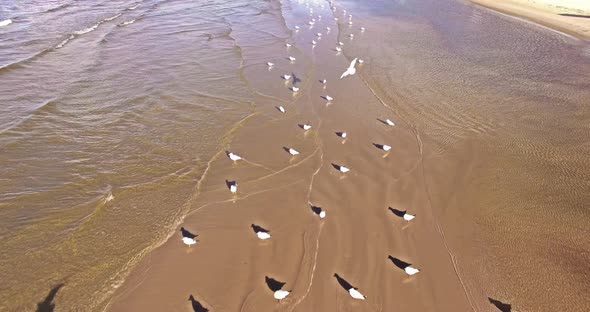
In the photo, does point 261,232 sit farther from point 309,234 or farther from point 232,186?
point 232,186

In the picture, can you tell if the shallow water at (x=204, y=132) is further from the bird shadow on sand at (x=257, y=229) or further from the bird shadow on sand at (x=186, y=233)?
the bird shadow on sand at (x=257, y=229)

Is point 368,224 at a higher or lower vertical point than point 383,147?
lower

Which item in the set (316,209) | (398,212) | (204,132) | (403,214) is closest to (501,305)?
(403,214)

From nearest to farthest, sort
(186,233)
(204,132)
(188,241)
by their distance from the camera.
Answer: (188,241) → (186,233) → (204,132)

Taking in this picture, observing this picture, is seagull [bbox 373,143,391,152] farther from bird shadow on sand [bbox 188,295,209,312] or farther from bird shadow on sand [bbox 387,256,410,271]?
bird shadow on sand [bbox 188,295,209,312]

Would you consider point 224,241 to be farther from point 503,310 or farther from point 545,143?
point 545,143

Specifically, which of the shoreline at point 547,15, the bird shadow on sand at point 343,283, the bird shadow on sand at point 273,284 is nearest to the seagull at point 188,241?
the bird shadow on sand at point 273,284

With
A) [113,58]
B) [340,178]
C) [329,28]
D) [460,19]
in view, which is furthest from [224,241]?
[460,19]
